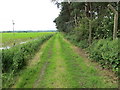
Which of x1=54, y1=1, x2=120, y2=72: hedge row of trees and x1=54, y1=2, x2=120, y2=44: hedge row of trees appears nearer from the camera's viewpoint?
x1=54, y1=1, x2=120, y2=72: hedge row of trees

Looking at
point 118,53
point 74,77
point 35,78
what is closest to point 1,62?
point 35,78

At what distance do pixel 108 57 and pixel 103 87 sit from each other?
1.89 metres

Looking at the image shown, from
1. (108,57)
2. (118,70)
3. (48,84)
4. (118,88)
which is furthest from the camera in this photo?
(108,57)

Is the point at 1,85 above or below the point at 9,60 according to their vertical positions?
below

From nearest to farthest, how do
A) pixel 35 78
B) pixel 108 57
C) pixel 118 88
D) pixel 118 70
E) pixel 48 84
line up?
pixel 118 88
pixel 48 84
pixel 118 70
pixel 35 78
pixel 108 57

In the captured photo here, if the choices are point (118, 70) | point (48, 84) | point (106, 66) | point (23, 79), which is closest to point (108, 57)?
point (106, 66)

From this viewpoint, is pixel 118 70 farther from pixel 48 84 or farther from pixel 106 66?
pixel 48 84

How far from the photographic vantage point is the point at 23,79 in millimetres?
4945

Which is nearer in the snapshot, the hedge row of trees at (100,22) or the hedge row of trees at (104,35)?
the hedge row of trees at (104,35)

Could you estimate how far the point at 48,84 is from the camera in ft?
14.6

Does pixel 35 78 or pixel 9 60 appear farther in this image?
pixel 9 60

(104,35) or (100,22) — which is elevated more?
(100,22)

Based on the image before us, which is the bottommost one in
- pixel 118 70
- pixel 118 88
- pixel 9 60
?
pixel 118 88

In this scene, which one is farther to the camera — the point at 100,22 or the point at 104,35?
the point at 100,22
